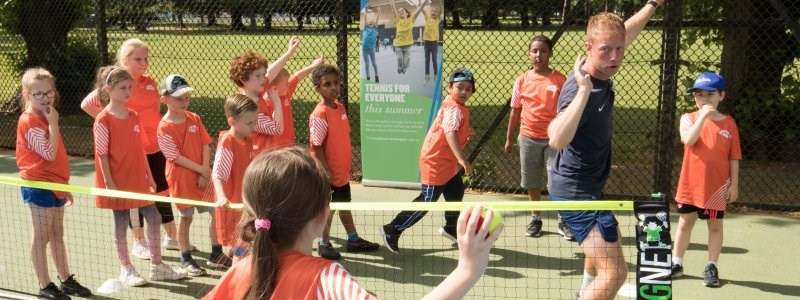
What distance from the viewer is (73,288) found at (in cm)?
549

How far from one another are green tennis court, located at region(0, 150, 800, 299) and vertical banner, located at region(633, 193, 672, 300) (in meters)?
1.96

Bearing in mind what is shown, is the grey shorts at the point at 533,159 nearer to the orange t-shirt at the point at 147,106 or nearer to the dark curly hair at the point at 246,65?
the dark curly hair at the point at 246,65

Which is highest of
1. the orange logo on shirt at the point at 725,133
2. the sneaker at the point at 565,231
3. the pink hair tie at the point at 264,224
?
the pink hair tie at the point at 264,224

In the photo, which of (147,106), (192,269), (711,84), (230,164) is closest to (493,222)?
(230,164)

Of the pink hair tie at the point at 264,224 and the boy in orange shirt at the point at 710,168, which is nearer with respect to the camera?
the pink hair tie at the point at 264,224

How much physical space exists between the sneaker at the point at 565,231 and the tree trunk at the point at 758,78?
12.8 ft

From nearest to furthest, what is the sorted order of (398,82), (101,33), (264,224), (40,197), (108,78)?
(264,224) → (40,197) → (108,78) → (398,82) → (101,33)

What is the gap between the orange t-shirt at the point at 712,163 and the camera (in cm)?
554

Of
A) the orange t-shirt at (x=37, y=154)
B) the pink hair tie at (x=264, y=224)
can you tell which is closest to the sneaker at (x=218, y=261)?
the orange t-shirt at (x=37, y=154)

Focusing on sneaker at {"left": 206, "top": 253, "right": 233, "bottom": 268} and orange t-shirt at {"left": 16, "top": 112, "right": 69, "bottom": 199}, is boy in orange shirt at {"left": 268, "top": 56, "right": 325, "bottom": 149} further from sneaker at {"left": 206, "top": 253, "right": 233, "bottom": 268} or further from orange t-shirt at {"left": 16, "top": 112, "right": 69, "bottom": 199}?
orange t-shirt at {"left": 16, "top": 112, "right": 69, "bottom": 199}

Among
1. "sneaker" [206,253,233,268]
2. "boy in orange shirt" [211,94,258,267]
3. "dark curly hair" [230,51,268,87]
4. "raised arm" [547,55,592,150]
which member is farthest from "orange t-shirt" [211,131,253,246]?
"raised arm" [547,55,592,150]

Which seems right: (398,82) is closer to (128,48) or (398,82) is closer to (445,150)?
(445,150)

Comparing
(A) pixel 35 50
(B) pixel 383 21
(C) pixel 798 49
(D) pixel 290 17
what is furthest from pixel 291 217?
(A) pixel 35 50

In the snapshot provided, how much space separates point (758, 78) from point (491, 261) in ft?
17.0
